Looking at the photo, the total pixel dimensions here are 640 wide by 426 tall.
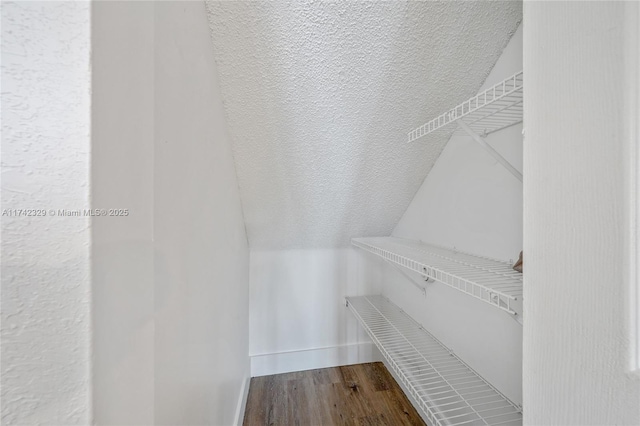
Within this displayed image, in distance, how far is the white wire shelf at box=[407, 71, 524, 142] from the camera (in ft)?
1.88

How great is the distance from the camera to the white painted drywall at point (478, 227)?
81 centimetres

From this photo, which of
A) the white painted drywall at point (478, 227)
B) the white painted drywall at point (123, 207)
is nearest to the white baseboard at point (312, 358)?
the white painted drywall at point (478, 227)

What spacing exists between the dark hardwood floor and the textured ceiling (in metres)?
1.16

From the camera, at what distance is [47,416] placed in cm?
23

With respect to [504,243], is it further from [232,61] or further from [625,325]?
[232,61]

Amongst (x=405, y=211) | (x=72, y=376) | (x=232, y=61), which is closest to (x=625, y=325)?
(x=72, y=376)

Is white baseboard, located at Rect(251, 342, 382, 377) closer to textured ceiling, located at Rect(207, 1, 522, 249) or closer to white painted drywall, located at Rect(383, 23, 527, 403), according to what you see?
white painted drywall, located at Rect(383, 23, 527, 403)

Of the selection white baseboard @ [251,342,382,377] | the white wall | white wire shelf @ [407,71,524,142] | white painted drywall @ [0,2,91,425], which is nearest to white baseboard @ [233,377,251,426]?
white baseboard @ [251,342,382,377]

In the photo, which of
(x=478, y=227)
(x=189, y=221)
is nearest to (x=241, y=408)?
(x=189, y=221)

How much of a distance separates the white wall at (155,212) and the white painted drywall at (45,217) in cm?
1

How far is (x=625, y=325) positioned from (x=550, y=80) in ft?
1.13

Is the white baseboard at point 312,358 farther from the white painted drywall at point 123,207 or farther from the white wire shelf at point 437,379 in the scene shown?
the white painted drywall at point 123,207

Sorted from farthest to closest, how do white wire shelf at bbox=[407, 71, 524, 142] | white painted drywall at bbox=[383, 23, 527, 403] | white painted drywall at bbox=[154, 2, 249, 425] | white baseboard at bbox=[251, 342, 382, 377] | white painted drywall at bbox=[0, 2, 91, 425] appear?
white baseboard at bbox=[251, 342, 382, 377] < white painted drywall at bbox=[383, 23, 527, 403] < white wire shelf at bbox=[407, 71, 524, 142] < white painted drywall at bbox=[154, 2, 249, 425] < white painted drywall at bbox=[0, 2, 91, 425]

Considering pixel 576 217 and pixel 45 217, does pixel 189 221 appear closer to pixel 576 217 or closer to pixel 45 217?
pixel 45 217
